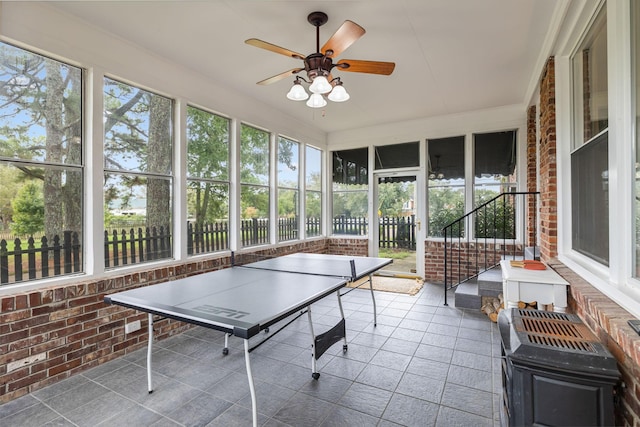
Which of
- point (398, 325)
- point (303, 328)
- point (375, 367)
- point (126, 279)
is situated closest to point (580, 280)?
point (375, 367)

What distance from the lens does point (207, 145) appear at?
3.94 meters

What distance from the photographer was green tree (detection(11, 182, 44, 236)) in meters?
2.40

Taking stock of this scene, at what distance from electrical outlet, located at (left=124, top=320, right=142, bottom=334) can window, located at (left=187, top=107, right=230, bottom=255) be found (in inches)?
36.9

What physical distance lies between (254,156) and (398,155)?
110 inches

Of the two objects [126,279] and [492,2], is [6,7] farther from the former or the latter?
[492,2]

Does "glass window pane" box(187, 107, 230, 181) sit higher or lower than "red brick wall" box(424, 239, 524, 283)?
higher

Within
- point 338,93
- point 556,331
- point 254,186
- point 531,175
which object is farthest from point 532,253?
point 254,186

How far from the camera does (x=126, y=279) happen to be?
2.90m

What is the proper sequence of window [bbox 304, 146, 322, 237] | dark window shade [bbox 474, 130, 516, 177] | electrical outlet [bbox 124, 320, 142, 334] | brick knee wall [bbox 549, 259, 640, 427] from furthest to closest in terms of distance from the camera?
window [bbox 304, 146, 322, 237] → dark window shade [bbox 474, 130, 516, 177] → electrical outlet [bbox 124, 320, 142, 334] → brick knee wall [bbox 549, 259, 640, 427]

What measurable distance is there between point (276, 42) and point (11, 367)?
3.36 m

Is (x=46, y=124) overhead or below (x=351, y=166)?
below

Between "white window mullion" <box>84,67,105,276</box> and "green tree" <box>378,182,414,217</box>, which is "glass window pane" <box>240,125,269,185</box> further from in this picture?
"green tree" <box>378,182,414,217</box>

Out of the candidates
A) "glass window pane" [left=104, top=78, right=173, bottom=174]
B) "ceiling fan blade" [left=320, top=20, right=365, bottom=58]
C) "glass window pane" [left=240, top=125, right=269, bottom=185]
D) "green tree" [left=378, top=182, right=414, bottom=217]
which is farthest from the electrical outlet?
"green tree" [left=378, top=182, right=414, bottom=217]

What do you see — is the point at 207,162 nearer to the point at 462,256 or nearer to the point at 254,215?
the point at 254,215
